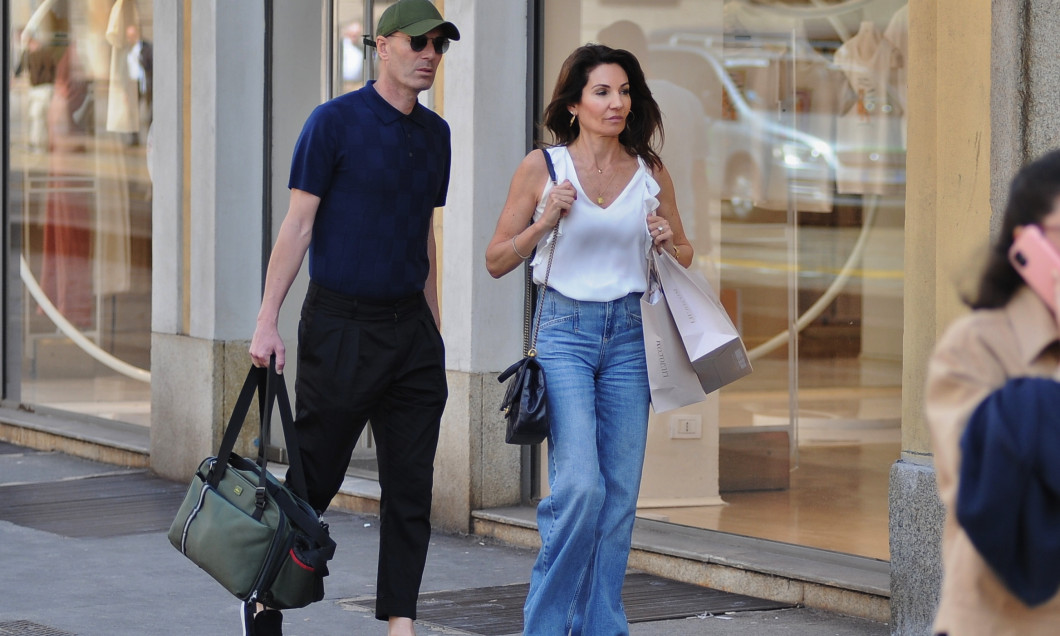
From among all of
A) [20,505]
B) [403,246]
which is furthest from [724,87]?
[20,505]

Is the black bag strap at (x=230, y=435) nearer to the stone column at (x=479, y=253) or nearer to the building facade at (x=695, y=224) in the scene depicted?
the building facade at (x=695, y=224)

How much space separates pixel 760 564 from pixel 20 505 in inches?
160

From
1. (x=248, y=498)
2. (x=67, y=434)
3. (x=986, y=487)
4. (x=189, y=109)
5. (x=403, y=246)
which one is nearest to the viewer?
(x=986, y=487)

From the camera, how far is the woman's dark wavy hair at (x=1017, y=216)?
2301mm

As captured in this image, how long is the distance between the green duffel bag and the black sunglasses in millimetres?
1160

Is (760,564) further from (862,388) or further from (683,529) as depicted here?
(862,388)

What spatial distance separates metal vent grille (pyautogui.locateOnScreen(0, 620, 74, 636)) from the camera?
5688 mm

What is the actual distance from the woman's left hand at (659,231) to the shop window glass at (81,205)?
19.8 ft

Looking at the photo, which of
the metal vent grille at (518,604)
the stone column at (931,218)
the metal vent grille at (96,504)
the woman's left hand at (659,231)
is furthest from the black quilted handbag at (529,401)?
the metal vent grille at (96,504)

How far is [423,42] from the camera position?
16.8ft

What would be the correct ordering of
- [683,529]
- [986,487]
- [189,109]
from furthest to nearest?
[189,109]
[683,529]
[986,487]

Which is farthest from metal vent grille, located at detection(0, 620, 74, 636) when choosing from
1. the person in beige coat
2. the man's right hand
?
the person in beige coat

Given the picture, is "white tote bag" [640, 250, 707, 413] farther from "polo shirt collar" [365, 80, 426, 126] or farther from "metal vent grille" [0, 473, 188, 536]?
"metal vent grille" [0, 473, 188, 536]

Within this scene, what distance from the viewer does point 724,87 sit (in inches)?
293
